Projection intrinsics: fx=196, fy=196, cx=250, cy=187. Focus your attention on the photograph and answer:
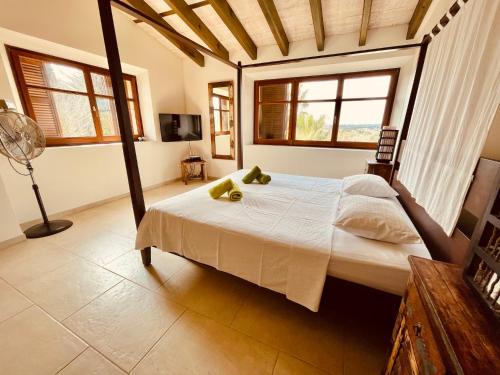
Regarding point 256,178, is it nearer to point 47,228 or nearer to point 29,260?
point 29,260

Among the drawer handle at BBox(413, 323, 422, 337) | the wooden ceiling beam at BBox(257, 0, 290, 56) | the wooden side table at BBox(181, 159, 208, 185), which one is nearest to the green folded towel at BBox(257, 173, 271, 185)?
the drawer handle at BBox(413, 323, 422, 337)

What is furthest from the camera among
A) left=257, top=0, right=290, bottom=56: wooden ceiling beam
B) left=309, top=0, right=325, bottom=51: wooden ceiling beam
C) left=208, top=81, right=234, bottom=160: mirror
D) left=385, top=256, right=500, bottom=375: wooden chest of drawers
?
left=208, top=81, right=234, bottom=160: mirror

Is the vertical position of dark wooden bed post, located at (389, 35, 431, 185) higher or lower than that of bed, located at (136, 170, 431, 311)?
higher

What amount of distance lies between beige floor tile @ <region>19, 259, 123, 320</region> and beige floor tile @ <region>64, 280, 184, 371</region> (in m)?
0.09

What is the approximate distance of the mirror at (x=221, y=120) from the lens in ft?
14.5

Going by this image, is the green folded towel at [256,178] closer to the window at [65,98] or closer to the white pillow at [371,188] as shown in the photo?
the white pillow at [371,188]

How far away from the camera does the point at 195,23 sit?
10.1 ft

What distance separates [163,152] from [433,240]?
454 cm

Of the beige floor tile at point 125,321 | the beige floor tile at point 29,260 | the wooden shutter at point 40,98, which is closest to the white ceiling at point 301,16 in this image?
the wooden shutter at point 40,98

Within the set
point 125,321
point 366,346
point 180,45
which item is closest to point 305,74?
point 180,45

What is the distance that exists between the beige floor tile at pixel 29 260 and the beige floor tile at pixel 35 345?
1.74 ft

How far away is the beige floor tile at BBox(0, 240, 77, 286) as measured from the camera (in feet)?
5.69

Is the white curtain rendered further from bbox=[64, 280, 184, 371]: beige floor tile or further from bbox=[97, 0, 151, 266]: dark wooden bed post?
bbox=[97, 0, 151, 266]: dark wooden bed post

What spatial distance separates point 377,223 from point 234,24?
135 inches
